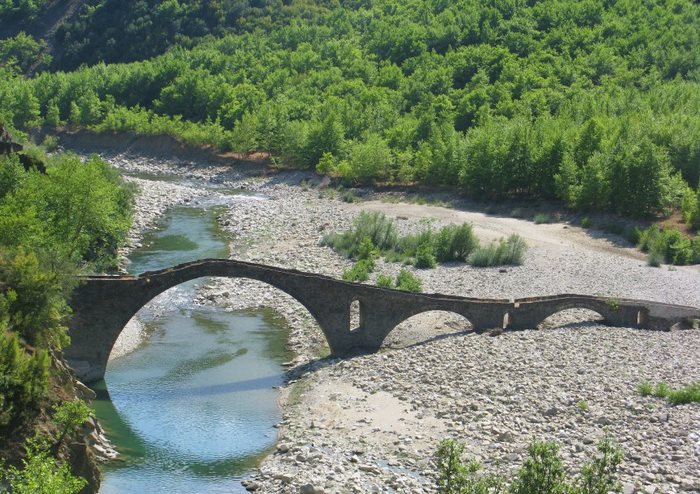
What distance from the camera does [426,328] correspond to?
4622 centimetres

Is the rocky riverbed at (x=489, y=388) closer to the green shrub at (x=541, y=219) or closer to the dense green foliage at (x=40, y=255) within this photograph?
the dense green foliage at (x=40, y=255)

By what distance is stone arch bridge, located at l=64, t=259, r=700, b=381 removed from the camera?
4150 centimetres

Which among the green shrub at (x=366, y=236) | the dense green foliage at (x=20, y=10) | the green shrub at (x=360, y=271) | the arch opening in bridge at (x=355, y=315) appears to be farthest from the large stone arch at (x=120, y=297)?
the dense green foliage at (x=20, y=10)

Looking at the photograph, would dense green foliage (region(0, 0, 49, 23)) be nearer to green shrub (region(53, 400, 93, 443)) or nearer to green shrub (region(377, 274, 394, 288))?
green shrub (region(377, 274, 394, 288))

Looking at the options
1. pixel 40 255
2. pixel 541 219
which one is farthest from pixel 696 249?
pixel 40 255

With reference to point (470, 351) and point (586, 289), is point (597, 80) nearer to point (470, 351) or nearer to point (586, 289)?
point (586, 289)

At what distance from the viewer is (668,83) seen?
99188 millimetres

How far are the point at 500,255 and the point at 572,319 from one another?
12631mm

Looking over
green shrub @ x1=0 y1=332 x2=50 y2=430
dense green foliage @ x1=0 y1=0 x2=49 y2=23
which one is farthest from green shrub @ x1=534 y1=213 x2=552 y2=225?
dense green foliage @ x1=0 y1=0 x2=49 y2=23

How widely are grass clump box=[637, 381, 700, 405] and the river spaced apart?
14.8 m

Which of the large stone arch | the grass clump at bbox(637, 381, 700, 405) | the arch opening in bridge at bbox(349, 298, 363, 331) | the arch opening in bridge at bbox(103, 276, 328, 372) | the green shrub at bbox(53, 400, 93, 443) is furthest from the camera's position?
the arch opening in bridge at bbox(103, 276, 328, 372)

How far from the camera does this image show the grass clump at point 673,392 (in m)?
35.7

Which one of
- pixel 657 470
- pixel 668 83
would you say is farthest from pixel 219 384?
pixel 668 83

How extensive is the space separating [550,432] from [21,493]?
776 inches
